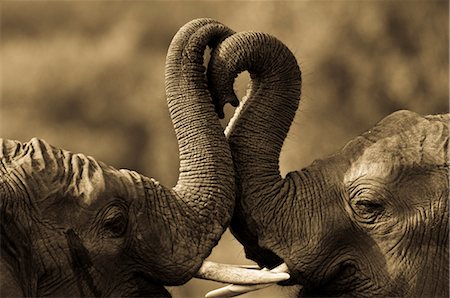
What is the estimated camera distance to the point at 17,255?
9.70ft

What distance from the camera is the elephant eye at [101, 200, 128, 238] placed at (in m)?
3.10

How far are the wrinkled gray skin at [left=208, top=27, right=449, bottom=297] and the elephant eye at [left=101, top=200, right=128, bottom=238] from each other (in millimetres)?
394

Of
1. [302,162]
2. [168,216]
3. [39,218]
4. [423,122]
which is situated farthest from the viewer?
[302,162]

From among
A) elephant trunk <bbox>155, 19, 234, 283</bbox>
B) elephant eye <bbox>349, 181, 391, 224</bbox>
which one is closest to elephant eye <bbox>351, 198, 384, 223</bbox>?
elephant eye <bbox>349, 181, 391, 224</bbox>

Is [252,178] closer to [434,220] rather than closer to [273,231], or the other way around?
[273,231]

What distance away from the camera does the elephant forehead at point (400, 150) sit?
3365mm

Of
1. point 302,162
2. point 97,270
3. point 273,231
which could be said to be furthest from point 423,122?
point 302,162

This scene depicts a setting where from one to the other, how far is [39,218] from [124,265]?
278mm

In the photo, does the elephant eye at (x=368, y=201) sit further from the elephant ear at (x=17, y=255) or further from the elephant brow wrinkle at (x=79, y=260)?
the elephant ear at (x=17, y=255)

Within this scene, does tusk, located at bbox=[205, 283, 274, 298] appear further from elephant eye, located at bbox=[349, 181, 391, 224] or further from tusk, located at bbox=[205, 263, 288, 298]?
elephant eye, located at bbox=[349, 181, 391, 224]

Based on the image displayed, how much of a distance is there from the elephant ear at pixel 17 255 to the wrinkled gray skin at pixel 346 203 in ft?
2.17

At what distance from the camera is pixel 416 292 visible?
3352 millimetres

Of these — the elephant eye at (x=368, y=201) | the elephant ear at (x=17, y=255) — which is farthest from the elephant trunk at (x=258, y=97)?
the elephant ear at (x=17, y=255)

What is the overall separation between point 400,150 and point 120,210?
2.51ft
